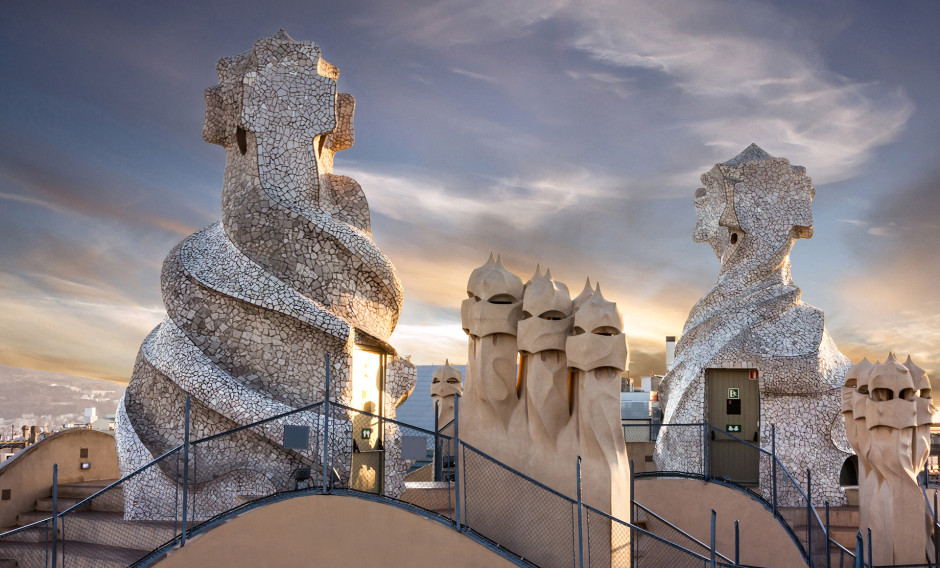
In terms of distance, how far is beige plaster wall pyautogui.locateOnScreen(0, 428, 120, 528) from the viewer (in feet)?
46.7

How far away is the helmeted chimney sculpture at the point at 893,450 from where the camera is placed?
11344 millimetres

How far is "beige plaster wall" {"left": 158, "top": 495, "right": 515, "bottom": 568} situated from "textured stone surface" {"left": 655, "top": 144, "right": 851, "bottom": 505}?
7.10 meters

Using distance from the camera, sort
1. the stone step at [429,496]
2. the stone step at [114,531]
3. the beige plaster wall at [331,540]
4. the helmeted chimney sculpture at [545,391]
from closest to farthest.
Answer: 1. the beige plaster wall at [331,540]
2. the helmeted chimney sculpture at [545,391]
3. the stone step at [114,531]
4. the stone step at [429,496]

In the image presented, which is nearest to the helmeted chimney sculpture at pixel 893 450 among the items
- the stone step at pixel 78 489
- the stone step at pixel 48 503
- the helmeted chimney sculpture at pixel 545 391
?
the helmeted chimney sculpture at pixel 545 391

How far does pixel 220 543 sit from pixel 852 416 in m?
8.14

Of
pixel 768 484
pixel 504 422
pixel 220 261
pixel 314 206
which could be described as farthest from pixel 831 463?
pixel 220 261

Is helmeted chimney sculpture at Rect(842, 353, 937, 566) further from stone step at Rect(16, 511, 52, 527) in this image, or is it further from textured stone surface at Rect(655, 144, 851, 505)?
stone step at Rect(16, 511, 52, 527)

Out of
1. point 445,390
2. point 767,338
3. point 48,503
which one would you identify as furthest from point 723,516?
point 48,503

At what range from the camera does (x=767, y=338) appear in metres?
15.4

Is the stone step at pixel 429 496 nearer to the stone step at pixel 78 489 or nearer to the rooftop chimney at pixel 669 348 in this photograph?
the stone step at pixel 78 489

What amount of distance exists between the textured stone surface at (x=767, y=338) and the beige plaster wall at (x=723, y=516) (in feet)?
5.54

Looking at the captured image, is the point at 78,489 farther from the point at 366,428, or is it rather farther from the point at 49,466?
the point at 366,428

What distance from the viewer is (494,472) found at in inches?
401

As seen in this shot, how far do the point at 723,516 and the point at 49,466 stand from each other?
10926mm
